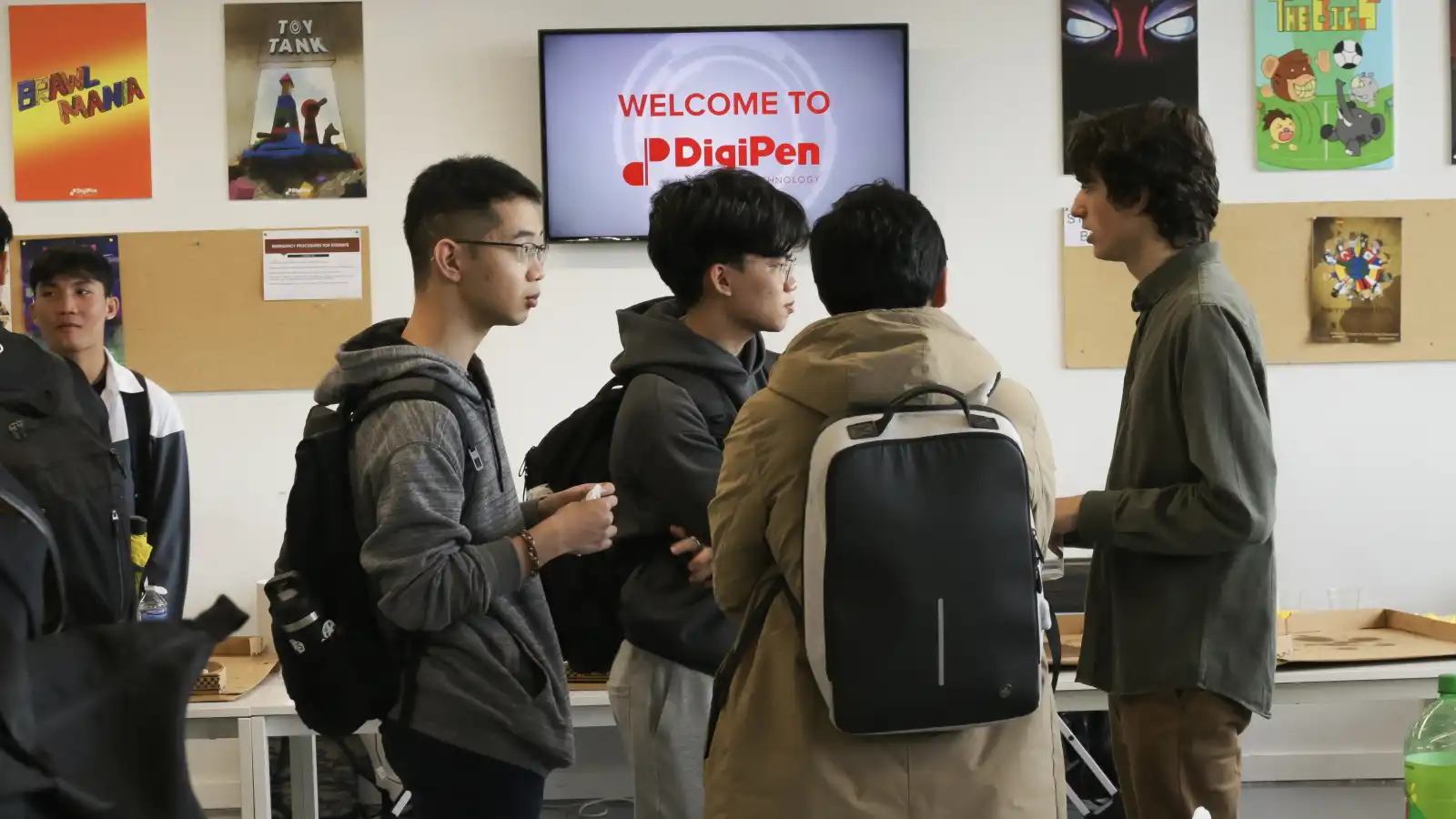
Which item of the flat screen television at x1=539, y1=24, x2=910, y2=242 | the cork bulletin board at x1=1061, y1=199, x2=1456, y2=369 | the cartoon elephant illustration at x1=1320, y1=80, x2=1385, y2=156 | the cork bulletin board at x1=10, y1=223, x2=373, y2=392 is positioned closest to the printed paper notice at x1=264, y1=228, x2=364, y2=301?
the cork bulletin board at x1=10, y1=223, x2=373, y2=392

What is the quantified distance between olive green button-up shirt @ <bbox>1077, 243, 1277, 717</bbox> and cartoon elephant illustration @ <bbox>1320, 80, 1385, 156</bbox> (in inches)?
91.6

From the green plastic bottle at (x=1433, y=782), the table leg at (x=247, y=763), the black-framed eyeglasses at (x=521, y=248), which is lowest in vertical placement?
the table leg at (x=247, y=763)

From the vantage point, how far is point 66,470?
1720 mm

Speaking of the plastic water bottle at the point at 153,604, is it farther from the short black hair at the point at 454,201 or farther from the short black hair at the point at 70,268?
the short black hair at the point at 454,201

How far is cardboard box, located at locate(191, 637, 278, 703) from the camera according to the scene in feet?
9.43

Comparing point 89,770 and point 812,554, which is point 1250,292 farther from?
point 89,770

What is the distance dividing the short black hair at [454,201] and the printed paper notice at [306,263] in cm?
216

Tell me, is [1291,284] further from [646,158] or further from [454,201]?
[454,201]

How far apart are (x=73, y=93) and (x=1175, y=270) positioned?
3295mm

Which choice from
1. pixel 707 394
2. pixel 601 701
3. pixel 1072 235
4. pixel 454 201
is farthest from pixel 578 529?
pixel 1072 235

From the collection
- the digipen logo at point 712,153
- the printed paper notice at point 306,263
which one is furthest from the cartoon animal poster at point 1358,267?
the printed paper notice at point 306,263

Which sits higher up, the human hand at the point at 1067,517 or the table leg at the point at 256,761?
the human hand at the point at 1067,517

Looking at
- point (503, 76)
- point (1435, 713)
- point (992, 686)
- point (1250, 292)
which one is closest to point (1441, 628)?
point (1435, 713)

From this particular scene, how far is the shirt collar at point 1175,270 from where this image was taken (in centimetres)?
180
